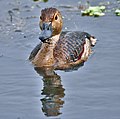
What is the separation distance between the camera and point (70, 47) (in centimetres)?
1492

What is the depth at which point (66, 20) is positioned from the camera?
1750 centimetres

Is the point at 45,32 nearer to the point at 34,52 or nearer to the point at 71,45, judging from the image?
the point at 34,52

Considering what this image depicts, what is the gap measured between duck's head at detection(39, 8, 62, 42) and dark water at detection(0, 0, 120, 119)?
2.66 feet

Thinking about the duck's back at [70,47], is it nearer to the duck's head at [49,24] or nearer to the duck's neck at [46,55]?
the duck's neck at [46,55]

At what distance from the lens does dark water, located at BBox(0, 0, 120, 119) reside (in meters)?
11.4

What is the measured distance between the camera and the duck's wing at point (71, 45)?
48.4 ft

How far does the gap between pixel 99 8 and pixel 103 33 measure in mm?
1890

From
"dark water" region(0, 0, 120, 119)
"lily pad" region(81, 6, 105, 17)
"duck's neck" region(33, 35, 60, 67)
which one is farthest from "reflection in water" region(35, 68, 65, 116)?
"lily pad" region(81, 6, 105, 17)

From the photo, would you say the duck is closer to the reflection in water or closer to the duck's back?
the duck's back

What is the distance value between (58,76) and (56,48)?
1.28 m

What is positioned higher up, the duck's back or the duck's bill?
the duck's bill

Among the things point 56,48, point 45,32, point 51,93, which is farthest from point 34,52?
point 51,93

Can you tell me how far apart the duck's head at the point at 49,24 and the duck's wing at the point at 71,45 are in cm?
30

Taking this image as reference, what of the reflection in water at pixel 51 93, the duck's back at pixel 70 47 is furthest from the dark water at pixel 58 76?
the duck's back at pixel 70 47
